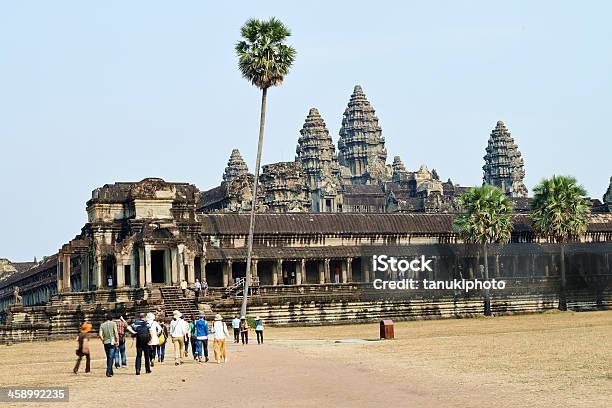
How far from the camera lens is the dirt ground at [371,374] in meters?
25.8

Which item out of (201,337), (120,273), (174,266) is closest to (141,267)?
(120,273)

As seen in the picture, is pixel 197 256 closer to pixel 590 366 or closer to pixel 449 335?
pixel 449 335

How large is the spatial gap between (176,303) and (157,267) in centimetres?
1167

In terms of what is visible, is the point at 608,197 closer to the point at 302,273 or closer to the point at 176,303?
the point at 302,273

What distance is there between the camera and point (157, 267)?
82.4 m

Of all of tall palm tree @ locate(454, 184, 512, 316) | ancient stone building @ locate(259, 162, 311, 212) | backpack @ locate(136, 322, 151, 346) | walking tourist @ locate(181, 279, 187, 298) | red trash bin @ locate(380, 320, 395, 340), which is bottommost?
red trash bin @ locate(380, 320, 395, 340)

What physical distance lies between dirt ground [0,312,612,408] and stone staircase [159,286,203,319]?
1728cm

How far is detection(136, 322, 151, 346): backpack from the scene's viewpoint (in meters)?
34.0

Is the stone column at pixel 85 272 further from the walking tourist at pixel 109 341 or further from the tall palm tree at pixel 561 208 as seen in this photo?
the walking tourist at pixel 109 341

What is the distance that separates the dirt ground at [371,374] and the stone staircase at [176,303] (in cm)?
1728

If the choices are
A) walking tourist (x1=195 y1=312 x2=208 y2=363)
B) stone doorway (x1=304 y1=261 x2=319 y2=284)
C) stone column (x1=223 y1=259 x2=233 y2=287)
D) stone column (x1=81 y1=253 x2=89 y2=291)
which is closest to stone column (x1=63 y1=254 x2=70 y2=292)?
stone column (x1=81 y1=253 x2=89 y2=291)

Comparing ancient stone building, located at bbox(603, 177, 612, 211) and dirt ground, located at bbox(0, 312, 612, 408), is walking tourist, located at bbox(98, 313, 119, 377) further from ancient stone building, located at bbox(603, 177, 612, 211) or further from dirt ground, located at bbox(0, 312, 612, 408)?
ancient stone building, located at bbox(603, 177, 612, 211)

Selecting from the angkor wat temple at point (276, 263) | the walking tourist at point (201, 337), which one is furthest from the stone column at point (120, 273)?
the walking tourist at point (201, 337)

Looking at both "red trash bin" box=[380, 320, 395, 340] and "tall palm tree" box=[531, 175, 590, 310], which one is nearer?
"red trash bin" box=[380, 320, 395, 340]
